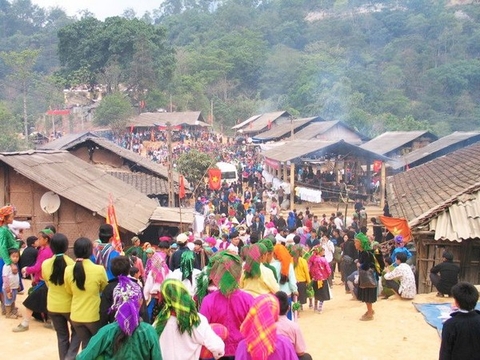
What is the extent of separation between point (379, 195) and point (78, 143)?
52.2 ft

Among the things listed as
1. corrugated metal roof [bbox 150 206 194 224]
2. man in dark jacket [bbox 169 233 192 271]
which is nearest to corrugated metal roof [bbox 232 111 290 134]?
corrugated metal roof [bbox 150 206 194 224]

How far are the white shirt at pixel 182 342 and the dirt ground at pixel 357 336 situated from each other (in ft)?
12.5

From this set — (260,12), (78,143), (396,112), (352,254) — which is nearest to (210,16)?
(260,12)

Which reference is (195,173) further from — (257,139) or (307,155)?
(257,139)

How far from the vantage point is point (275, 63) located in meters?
81.4

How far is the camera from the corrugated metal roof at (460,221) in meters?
10.6

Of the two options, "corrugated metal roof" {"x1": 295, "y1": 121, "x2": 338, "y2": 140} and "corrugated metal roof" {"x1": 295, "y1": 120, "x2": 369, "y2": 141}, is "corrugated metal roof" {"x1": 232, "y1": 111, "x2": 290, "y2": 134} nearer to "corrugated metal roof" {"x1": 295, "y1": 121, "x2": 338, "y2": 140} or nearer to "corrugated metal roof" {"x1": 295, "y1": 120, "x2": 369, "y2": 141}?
"corrugated metal roof" {"x1": 295, "y1": 121, "x2": 338, "y2": 140}

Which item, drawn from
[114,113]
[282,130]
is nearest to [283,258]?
[282,130]

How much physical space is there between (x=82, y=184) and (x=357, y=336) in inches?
353

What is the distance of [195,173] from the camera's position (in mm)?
31016

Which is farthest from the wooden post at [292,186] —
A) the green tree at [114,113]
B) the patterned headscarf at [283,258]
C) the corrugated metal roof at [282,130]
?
the green tree at [114,113]

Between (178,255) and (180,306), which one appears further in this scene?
(178,255)

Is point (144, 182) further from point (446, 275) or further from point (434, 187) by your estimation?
point (446, 275)

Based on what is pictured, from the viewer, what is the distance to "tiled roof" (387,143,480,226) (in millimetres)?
11906
